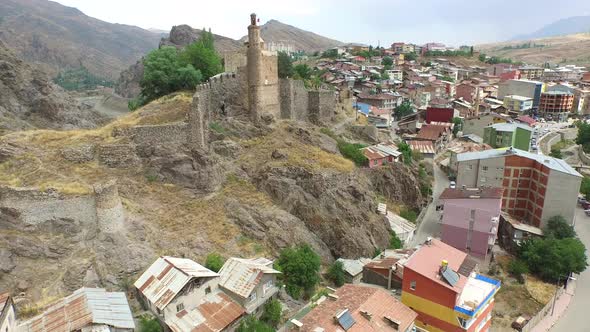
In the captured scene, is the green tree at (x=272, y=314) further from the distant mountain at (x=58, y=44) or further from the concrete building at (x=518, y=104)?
the distant mountain at (x=58, y=44)

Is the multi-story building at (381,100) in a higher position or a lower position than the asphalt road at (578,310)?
higher

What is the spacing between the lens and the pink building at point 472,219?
110ft

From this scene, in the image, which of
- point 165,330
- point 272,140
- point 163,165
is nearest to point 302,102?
point 272,140

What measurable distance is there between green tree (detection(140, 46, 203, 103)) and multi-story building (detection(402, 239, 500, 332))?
23.3 metres

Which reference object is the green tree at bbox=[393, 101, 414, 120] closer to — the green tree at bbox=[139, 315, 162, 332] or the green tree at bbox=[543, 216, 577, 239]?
the green tree at bbox=[543, 216, 577, 239]

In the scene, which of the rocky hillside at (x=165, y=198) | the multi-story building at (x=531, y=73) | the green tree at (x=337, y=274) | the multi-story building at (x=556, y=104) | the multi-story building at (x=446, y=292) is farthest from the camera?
the multi-story building at (x=531, y=73)

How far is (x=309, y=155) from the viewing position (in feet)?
112

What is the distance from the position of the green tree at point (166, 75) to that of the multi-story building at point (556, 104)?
77.3 metres

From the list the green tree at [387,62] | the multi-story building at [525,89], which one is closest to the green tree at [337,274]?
the multi-story building at [525,89]

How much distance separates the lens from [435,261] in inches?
907

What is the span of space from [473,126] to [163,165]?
180 ft

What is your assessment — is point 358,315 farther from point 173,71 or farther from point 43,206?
point 173,71

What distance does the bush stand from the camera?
39.9 metres

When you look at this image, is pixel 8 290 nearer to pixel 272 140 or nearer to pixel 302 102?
pixel 272 140
